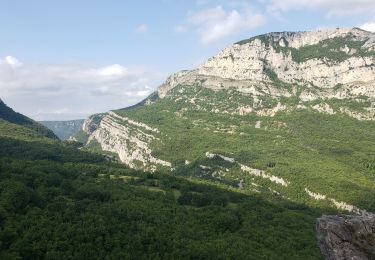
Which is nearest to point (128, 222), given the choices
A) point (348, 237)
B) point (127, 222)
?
point (127, 222)

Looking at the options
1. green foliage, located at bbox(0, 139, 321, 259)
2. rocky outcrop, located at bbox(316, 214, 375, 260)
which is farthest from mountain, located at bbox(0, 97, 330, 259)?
rocky outcrop, located at bbox(316, 214, 375, 260)

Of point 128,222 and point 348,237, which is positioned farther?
point 128,222

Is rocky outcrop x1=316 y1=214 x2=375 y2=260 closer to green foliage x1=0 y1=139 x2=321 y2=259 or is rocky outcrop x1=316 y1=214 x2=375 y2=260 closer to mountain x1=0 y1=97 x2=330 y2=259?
green foliage x1=0 y1=139 x2=321 y2=259

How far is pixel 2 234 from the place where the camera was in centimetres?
6719

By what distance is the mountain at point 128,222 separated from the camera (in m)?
69.9

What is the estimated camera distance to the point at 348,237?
72.1 ft

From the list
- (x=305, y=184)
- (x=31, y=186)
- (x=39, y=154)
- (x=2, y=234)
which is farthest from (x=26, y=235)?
(x=305, y=184)

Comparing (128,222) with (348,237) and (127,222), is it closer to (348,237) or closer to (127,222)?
(127,222)

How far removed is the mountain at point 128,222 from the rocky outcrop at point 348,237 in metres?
50.7

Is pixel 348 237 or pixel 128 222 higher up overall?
pixel 348 237

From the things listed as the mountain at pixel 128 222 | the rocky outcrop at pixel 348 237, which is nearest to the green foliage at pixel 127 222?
the mountain at pixel 128 222

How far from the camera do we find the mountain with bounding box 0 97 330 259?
2751 inches

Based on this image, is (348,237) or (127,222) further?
(127,222)

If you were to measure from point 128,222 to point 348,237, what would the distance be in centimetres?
6618
